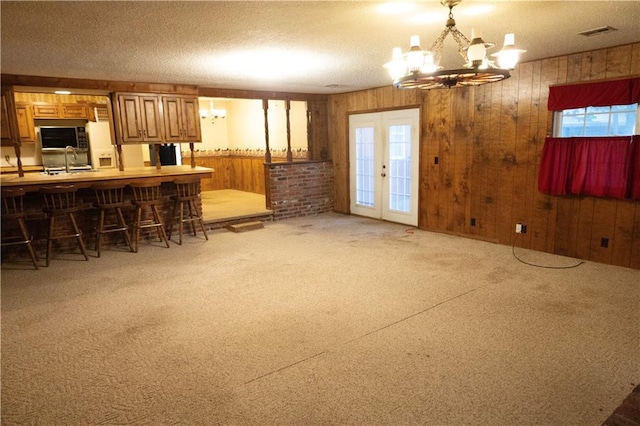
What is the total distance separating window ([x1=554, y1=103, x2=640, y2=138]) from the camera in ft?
13.8

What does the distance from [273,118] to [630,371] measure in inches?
312

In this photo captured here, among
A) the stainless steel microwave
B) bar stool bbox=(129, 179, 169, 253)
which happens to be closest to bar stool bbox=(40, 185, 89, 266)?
bar stool bbox=(129, 179, 169, 253)

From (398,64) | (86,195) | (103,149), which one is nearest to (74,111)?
(103,149)

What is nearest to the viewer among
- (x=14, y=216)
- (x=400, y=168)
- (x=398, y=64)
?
(x=398, y=64)

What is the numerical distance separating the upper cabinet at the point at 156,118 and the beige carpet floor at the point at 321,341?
2.06 m

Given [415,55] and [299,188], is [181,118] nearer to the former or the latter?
[299,188]

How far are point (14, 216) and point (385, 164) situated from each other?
5296 millimetres

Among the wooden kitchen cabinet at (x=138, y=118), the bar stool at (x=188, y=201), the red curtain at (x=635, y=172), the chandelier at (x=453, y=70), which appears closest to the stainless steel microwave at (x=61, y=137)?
the wooden kitchen cabinet at (x=138, y=118)

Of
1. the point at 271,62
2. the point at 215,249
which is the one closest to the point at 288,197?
the point at 215,249

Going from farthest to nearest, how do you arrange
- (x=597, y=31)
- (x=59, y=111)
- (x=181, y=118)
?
1. (x=59, y=111)
2. (x=181, y=118)
3. (x=597, y=31)

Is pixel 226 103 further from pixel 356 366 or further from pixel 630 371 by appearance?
pixel 630 371

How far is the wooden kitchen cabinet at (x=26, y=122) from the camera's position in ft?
24.6

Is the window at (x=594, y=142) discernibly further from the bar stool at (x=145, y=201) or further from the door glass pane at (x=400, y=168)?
the bar stool at (x=145, y=201)

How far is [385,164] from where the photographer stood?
23.1 ft
